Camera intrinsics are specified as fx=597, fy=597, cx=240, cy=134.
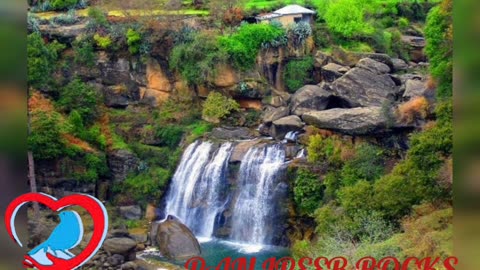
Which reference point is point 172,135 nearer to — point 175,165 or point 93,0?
point 175,165

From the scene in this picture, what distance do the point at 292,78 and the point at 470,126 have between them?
1640cm

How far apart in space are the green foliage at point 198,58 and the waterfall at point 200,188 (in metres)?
2.99

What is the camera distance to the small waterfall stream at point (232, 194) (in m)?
14.5

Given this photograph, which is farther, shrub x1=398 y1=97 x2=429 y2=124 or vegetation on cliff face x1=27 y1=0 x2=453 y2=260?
shrub x1=398 y1=97 x2=429 y2=124

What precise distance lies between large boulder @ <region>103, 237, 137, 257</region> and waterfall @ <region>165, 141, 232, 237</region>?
2442 mm

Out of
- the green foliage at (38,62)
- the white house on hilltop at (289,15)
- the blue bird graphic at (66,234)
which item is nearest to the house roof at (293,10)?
the white house on hilltop at (289,15)

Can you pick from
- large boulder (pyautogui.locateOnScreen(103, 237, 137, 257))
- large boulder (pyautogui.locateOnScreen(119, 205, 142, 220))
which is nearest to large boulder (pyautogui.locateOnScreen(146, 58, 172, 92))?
large boulder (pyautogui.locateOnScreen(119, 205, 142, 220))

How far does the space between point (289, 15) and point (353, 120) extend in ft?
21.4

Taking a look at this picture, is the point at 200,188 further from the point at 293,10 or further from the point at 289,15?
the point at 293,10

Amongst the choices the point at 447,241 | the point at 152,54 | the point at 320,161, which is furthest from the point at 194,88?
the point at 447,241

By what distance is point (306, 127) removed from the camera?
15.6 meters

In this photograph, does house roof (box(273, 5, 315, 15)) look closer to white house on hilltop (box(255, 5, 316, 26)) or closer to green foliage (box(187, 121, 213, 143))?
white house on hilltop (box(255, 5, 316, 26))

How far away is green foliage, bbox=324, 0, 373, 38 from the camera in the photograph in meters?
19.6

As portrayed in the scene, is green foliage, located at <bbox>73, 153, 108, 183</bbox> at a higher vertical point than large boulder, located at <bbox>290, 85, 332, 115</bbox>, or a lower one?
lower
